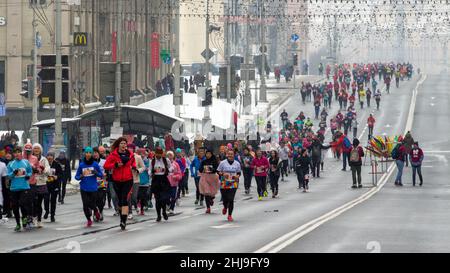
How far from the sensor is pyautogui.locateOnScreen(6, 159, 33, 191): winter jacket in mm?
25078

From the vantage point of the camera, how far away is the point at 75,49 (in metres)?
73.7

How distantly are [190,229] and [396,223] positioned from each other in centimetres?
413

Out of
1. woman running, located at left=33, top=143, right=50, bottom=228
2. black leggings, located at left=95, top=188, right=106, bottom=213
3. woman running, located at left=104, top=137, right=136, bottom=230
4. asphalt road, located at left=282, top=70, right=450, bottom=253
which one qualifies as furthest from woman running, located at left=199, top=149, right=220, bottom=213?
woman running, located at left=104, top=137, right=136, bottom=230

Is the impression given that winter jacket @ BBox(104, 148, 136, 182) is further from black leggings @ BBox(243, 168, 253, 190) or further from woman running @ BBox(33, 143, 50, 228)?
black leggings @ BBox(243, 168, 253, 190)

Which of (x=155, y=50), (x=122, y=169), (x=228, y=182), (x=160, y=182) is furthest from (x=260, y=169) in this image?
(x=155, y=50)

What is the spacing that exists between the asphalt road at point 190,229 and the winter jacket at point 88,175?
73cm

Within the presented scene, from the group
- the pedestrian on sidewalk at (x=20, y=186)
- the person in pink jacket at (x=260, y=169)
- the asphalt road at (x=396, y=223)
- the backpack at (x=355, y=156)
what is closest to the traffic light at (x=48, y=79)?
the person in pink jacket at (x=260, y=169)

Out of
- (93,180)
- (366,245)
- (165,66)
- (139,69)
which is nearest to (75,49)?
(139,69)

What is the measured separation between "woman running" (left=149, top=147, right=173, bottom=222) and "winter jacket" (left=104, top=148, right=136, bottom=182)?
2816 mm

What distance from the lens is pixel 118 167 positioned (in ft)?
79.1

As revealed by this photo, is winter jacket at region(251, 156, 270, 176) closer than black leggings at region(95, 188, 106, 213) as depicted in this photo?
No

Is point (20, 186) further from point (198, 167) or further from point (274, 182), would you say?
point (274, 182)
